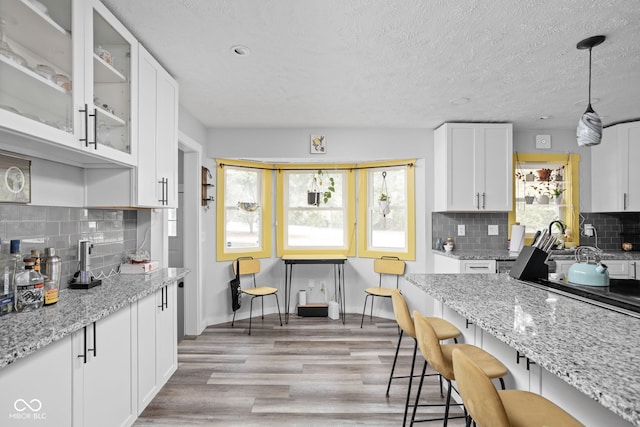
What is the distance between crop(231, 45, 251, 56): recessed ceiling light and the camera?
7.41 ft

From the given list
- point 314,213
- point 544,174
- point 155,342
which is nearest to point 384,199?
point 314,213

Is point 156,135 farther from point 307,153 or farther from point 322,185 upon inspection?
point 322,185

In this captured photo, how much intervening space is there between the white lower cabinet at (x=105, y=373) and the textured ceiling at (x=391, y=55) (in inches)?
66.3

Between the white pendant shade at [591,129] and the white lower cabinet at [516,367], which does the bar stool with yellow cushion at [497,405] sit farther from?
the white pendant shade at [591,129]

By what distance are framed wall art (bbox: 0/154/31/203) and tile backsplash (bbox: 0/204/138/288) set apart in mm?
52

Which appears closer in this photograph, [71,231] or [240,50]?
[71,231]

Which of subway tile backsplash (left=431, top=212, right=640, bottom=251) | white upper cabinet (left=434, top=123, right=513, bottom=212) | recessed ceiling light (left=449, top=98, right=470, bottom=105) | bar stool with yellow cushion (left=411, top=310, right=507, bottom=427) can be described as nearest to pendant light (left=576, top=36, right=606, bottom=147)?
recessed ceiling light (left=449, top=98, right=470, bottom=105)

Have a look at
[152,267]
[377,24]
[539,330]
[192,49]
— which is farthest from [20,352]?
[377,24]

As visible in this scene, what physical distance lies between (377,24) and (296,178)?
→ 9.82ft

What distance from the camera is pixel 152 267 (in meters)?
2.71

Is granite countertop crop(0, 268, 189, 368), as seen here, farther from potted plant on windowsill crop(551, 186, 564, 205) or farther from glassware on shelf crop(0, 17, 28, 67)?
potted plant on windowsill crop(551, 186, 564, 205)

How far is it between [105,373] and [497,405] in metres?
1.74

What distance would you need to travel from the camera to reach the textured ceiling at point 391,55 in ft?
6.12

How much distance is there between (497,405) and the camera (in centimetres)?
104
